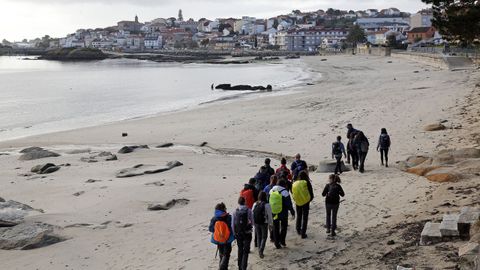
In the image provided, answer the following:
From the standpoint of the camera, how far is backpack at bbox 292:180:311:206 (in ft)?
34.7

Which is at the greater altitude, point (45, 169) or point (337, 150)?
point (337, 150)

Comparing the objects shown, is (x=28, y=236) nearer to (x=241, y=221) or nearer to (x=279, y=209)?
(x=241, y=221)

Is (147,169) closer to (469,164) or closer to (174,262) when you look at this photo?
(174,262)

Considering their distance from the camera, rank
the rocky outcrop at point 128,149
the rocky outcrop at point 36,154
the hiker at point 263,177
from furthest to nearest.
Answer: the rocky outcrop at point 128,149, the rocky outcrop at point 36,154, the hiker at point 263,177

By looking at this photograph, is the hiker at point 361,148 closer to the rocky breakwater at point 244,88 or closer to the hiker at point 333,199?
the hiker at point 333,199

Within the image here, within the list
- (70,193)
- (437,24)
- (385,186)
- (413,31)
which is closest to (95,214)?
(70,193)

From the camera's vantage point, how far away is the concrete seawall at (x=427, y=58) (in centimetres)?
5728

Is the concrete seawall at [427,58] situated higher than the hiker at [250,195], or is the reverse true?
the concrete seawall at [427,58]

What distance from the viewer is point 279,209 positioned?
997 cm

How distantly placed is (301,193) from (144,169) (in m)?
8.90

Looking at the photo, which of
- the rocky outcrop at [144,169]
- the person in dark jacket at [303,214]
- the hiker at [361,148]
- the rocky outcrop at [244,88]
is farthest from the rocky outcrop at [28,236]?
the rocky outcrop at [244,88]

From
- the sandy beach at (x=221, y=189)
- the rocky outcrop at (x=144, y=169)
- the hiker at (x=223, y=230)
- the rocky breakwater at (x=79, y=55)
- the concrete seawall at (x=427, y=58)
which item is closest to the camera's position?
the hiker at (x=223, y=230)

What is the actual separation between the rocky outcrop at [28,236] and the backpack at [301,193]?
522 centimetres

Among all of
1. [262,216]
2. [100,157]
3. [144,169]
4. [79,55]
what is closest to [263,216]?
[262,216]
